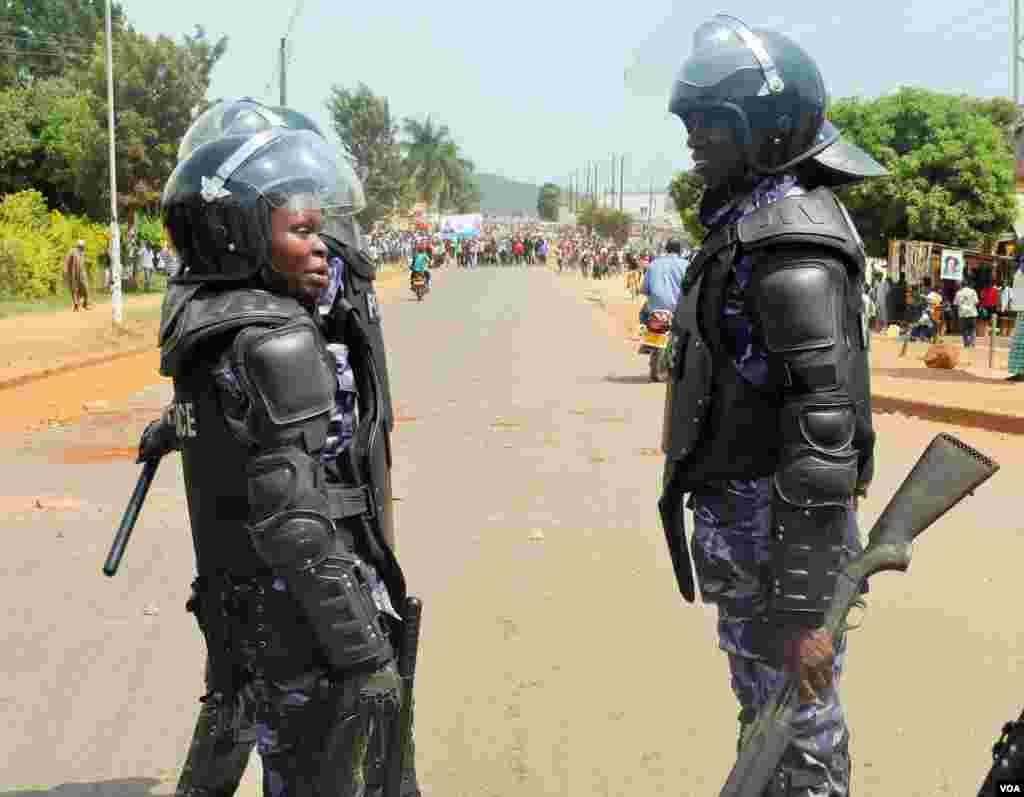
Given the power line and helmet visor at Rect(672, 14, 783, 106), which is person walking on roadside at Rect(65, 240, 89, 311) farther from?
the power line

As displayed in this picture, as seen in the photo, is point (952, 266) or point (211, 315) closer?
point (211, 315)

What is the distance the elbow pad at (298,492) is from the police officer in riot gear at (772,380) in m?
0.86

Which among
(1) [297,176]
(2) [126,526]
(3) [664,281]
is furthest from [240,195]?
(3) [664,281]

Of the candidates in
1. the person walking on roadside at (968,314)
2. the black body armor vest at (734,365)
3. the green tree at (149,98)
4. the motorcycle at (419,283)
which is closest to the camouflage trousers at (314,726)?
the black body armor vest at (734,365)

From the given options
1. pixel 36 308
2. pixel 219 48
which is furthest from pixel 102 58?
pixel 36 308

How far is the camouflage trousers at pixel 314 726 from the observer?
8.80ft

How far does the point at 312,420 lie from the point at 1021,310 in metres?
13.4

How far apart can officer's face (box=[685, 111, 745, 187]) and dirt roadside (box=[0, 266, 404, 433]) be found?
9.69 metres

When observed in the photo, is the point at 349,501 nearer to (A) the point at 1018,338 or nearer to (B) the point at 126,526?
(B) the point at 126,526

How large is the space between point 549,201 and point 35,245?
160305 mm

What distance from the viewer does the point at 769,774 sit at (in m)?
2.82

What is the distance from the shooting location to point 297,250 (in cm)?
280

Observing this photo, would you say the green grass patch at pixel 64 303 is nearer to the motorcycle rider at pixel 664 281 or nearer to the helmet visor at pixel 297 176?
the motorcycle rider at pixel 664 281

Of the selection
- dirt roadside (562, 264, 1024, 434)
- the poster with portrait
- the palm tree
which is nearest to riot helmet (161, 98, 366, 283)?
dirt roadside (562, 264, 1024, 434)
